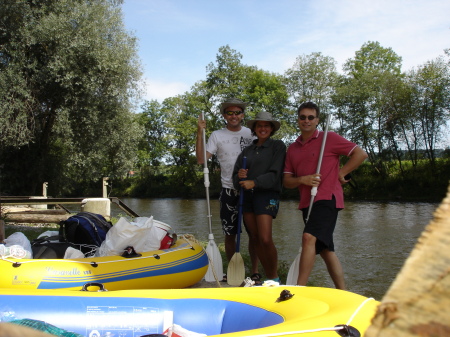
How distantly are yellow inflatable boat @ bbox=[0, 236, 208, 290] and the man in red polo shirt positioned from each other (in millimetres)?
1448

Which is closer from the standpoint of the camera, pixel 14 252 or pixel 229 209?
pixel 14 252

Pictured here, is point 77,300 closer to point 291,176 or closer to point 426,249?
point 291,176

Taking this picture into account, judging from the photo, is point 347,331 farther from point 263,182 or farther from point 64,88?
point 64,88

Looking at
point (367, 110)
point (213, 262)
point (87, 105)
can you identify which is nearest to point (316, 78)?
point (367, 110)

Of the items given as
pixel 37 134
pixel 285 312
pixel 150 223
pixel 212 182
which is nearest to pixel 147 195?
pixel 212 182

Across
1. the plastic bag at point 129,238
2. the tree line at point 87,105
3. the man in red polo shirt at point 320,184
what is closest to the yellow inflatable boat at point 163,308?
the man in red polo shirt at point 320,184

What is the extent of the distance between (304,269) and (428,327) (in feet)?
10.8

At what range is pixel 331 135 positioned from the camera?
3844 millimetres

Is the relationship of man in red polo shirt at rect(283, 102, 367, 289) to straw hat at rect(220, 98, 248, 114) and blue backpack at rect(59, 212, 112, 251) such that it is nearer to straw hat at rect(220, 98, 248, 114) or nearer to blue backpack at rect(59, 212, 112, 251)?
straw hat at rect(220, 98, 248, 114)

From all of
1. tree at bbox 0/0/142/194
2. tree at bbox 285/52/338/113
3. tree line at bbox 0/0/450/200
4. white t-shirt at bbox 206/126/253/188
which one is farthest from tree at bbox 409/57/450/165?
white t-shirt at bbox 206/126/253/188

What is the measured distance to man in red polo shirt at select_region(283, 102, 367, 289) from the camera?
12.1 ft

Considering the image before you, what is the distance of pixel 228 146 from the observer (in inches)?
182

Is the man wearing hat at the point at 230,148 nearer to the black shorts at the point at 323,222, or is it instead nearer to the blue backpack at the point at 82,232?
the black shorts at the point at 323,222

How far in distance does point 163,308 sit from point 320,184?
1769 mm
